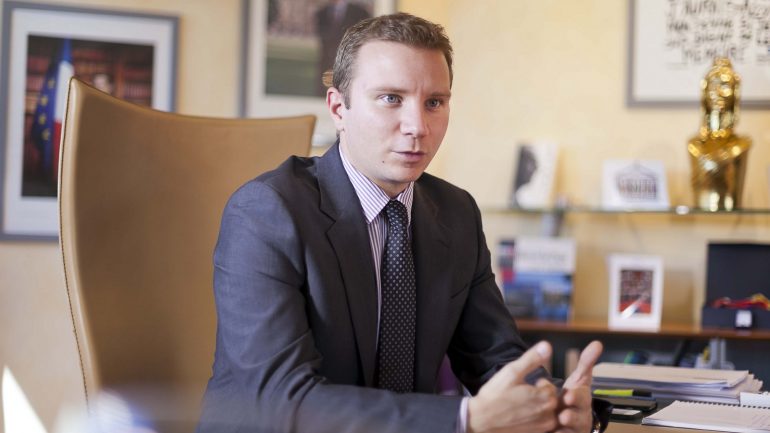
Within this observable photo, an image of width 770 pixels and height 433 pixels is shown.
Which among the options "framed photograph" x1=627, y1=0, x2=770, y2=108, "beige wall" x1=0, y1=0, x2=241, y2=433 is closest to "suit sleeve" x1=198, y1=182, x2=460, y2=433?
"beige wall" x1=0, y1=0, x2=241, y2=433

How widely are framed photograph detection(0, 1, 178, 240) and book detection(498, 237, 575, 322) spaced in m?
1.39

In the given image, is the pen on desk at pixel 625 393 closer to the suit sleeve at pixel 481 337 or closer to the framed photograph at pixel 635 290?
the suit sleeve at pixel 481 337

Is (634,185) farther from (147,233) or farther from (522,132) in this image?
(147,233)

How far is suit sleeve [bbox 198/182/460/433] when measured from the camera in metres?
1.25

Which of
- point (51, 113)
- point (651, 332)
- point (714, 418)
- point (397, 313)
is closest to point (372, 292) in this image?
point (397, 313)

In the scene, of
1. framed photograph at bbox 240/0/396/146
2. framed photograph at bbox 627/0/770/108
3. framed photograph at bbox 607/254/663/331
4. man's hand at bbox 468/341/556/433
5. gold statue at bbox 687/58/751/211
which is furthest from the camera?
framed photograph at bbox 240/0/396/146

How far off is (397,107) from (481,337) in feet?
1.53

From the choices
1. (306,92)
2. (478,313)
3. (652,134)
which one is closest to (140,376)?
(478,313)

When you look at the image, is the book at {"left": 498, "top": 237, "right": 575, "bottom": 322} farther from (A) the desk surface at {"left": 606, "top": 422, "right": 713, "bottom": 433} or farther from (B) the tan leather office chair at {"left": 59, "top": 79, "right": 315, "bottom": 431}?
(A) the desk surface at {"left": 606, "top": 422, "right": 713, "bottom": 433}

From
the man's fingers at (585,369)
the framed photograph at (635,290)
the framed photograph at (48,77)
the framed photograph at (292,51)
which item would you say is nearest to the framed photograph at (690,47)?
the framed photograph at (635,290)

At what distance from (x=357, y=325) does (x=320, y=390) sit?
235 mm

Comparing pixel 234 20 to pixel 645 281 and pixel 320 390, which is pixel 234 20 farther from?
pixel 320 390

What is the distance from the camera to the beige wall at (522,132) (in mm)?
3285

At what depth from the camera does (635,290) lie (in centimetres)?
325
